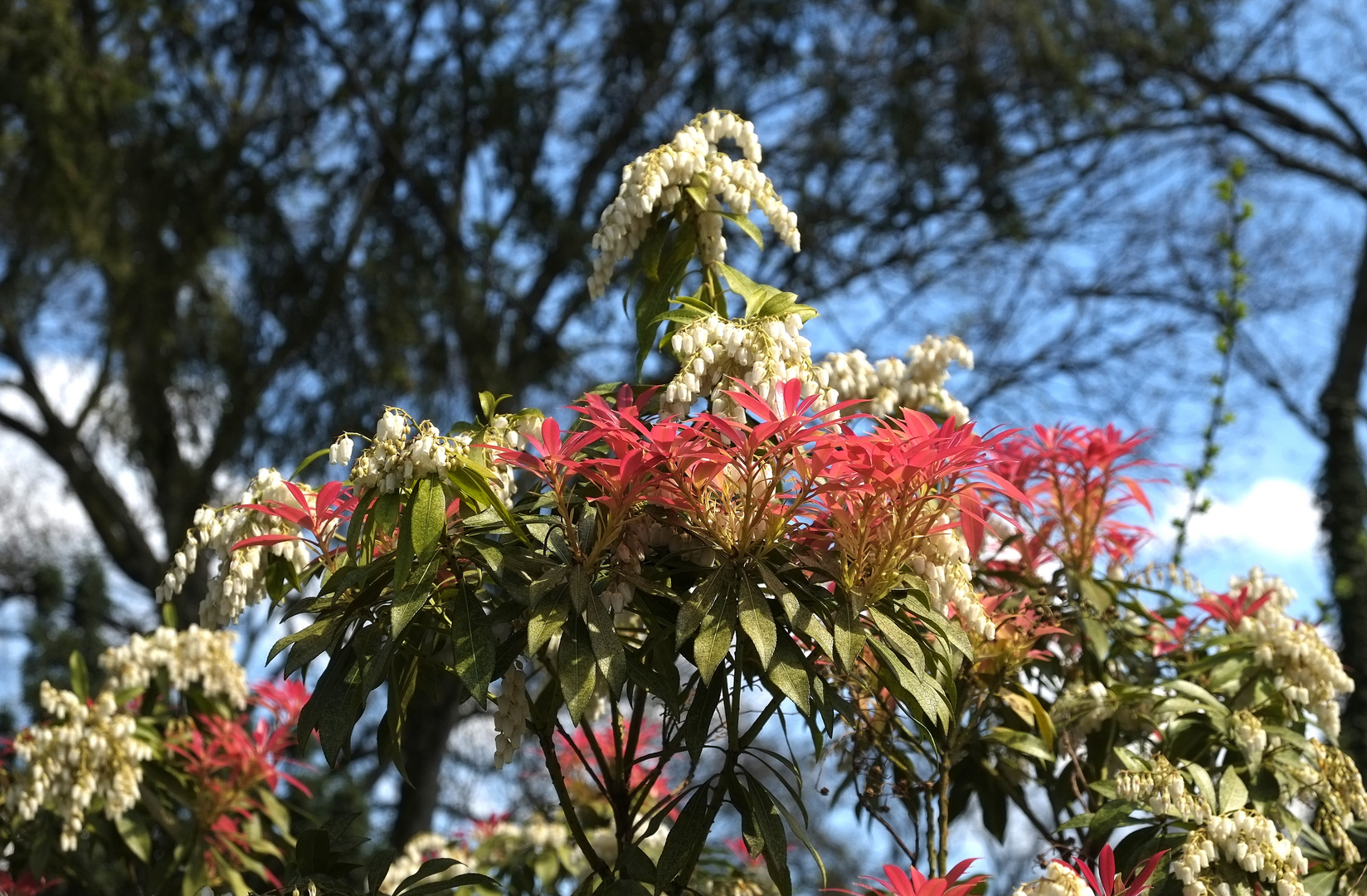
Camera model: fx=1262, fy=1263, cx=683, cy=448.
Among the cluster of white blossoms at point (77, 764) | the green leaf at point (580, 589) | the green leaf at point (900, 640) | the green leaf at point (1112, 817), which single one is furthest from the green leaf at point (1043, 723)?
the cluster of white blossoms at point (77, 764)

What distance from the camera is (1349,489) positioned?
895cm

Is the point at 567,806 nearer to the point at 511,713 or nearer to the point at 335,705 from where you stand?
the point at 511,713

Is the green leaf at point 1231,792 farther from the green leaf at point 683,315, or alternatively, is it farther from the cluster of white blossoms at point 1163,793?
the green leaf at point 683,315

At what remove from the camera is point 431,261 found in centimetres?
823

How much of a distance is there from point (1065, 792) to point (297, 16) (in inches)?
312

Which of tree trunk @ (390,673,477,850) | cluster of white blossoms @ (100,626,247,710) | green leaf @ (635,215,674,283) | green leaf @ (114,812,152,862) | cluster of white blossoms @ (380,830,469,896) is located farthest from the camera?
tree trunk @ (390,673,477,850)

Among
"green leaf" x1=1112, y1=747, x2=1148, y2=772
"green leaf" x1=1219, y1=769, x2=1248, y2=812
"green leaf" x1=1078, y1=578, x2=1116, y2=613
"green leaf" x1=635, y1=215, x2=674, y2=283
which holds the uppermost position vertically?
"green leaf" x1=635, y1=215, x2=674, y2=283

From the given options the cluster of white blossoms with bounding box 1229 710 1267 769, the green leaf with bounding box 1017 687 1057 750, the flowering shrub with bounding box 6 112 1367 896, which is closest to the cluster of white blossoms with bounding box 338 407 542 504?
the flowering shrub with bounding box 6 112 1367 896

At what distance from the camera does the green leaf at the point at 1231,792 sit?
1849 mm

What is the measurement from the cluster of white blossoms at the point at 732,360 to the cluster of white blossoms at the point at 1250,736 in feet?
2.78

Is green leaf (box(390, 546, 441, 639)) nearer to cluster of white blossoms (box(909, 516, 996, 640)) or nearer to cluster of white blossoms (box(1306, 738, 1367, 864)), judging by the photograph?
cluster of white blossoms (box(909, 516, 996, 640))

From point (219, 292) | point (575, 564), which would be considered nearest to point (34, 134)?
point (219, 292)

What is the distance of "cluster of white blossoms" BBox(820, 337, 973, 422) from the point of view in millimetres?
2316

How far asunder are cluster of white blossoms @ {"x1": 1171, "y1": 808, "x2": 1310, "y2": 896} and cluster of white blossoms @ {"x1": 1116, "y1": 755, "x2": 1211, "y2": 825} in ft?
0.10
